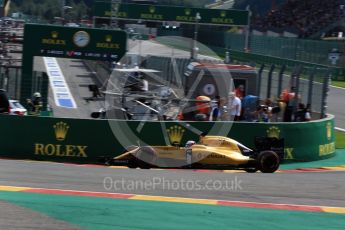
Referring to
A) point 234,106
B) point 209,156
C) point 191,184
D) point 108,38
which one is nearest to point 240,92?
point 234,106

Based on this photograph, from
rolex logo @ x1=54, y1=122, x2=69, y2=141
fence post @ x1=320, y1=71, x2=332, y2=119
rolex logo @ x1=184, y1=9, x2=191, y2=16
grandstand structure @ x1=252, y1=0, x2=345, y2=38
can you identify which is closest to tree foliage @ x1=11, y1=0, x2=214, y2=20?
grandstand structure @ x1=252, y1=0, x2=345, y2=38

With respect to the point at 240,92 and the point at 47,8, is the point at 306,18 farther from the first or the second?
the point at 47,8

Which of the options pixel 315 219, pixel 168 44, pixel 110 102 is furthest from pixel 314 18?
pixel 315 219

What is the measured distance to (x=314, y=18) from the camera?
7581 centimetres

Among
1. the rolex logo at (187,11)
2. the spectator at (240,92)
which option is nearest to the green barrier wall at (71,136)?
the spectator at (240,92)

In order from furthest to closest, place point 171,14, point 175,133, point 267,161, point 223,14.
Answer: point 171,14 < point 223,14 < point 175,133 < point 267,161

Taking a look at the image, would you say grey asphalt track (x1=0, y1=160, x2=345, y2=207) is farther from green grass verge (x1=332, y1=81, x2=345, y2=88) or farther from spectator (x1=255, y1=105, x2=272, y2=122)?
green grass verge (x1=332, y1=81, x2=345, y2=88)

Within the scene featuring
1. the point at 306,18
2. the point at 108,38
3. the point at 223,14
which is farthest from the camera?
the point at 306,18

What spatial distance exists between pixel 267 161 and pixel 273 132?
11.1 ft

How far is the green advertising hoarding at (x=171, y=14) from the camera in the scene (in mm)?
62000

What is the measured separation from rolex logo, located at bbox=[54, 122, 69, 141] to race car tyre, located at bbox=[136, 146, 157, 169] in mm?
3305

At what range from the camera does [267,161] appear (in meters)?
13.3

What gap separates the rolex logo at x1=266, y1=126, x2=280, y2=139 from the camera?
16.5 meters

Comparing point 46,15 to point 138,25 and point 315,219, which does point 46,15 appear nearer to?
point 138,25
